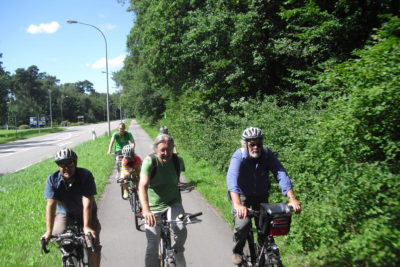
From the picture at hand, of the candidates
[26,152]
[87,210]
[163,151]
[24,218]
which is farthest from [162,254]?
[26,152]

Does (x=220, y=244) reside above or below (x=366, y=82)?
below

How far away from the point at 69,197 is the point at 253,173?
2.05m

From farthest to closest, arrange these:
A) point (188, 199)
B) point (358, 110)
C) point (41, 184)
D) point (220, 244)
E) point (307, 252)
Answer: point (41, 184)
point (188, 199)
point (220, 244)
point (307, 252)
point (358, 110)

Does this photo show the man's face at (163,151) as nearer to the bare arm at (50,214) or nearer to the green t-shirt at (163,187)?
the green t-shirt at (163,187)

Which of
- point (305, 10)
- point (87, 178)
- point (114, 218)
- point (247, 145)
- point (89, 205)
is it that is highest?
point (305, 10)

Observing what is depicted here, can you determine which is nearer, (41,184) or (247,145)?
(247,145)

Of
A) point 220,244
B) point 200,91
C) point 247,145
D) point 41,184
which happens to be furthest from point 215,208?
point 200,91

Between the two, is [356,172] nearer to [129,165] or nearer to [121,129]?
[129,165]

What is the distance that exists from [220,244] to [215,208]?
190 cm

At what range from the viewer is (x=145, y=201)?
3.04 m

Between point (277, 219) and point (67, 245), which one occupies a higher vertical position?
point (277, 219)

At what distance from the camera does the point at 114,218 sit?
6.27 meters

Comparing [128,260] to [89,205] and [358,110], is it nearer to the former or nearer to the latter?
[89,205]

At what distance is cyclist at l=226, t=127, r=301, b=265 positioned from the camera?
3.11 meters
